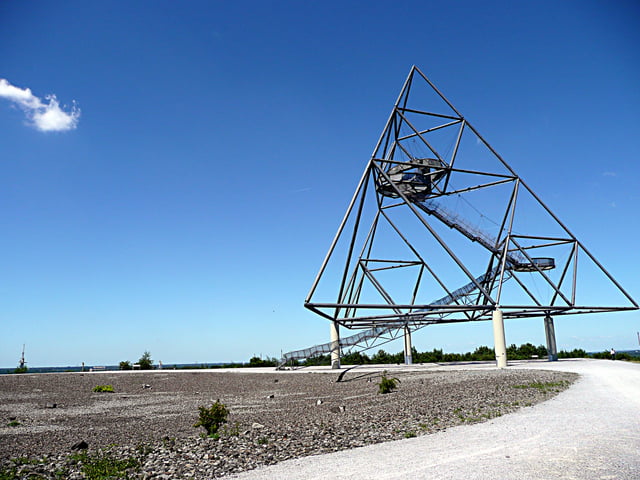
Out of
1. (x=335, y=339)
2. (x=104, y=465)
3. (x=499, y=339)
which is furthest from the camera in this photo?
(x=335, y=339)

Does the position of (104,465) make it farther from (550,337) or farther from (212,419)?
(550,337)

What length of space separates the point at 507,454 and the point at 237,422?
712cm

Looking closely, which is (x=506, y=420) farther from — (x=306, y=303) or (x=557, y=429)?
(x=306, y=303)

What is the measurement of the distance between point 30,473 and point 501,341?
23.6 meters

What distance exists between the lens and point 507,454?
6.82 meters

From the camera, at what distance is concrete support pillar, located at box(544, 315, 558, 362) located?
33625 millimetres

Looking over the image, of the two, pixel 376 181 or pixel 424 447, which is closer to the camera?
pixel 424 447

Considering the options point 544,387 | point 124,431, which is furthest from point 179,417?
point 544,387

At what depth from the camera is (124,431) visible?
39.1 ft

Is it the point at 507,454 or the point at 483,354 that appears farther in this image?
the point at 483,354

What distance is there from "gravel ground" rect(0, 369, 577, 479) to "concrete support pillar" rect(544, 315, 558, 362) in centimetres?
1572

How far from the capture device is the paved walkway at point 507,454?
5957 mm

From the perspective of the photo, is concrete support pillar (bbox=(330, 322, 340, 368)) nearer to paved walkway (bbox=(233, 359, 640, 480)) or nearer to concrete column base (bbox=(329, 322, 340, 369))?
concrete column base (bbox=(329, 322, 340, 369))

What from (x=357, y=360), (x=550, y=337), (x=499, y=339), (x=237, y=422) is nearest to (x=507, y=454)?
(x=237, y=422)
